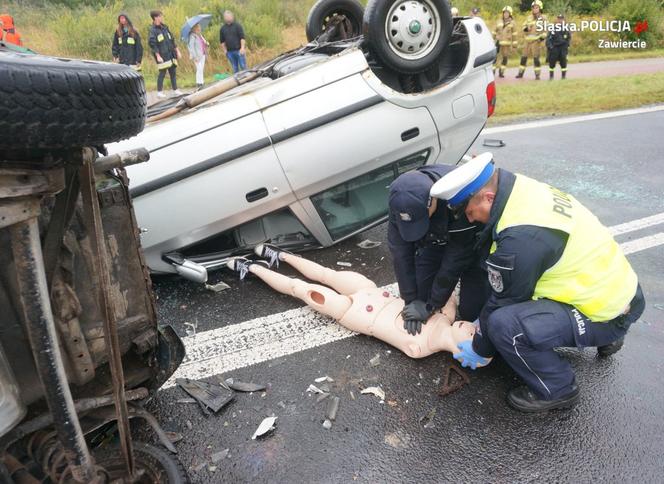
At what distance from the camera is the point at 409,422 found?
2355mm

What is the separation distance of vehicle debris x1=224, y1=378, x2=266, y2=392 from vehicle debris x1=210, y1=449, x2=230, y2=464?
370 mm

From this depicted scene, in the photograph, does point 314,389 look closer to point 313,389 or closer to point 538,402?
point 313,389

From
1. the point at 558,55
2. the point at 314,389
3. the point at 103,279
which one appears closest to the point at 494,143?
the point at 314,389

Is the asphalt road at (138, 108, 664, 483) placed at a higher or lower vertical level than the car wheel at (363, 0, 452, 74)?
lower

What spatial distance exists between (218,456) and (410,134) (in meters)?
2.37

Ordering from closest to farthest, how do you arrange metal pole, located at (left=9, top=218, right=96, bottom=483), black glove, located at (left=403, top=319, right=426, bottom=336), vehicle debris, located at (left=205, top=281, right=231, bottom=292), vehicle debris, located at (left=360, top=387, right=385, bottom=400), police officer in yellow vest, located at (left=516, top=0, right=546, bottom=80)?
1. metal pole, located at (left=9, top=218, right=96, bottom=483)
2. vehicle debris, located at (left=360, top=387, right=385, bottom=400)
3. black glove, located at (left=403, top=319, right=426, bottom=336)
4. vehicle debris, located at (left=205, top=281, right=231, bottom=292)
5. police officer in yellow vest, located at (left=516, top=0, right=546, bottom=80)

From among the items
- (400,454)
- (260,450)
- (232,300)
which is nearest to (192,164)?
(232,300)

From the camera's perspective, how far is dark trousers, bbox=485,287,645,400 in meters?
2.31

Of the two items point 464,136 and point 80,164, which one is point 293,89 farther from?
point 80,164

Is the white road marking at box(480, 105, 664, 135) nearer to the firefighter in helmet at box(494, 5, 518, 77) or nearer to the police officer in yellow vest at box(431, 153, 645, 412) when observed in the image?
the police officer in yellow vest at box(431, 153, 645, 412)

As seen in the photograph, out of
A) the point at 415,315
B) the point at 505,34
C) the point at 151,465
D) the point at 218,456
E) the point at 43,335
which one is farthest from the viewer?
the point at 505,34

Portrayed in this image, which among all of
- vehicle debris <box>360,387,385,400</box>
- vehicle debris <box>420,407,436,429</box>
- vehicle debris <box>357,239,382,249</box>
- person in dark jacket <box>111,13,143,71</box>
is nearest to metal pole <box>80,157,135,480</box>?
vehicle debris <box>360,387,385,400</box>

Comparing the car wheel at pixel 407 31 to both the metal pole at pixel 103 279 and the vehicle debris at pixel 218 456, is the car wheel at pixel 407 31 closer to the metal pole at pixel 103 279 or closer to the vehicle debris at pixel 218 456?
the metal pole at pixel 103 279

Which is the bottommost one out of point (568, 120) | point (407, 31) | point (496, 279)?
point (568, 120)
